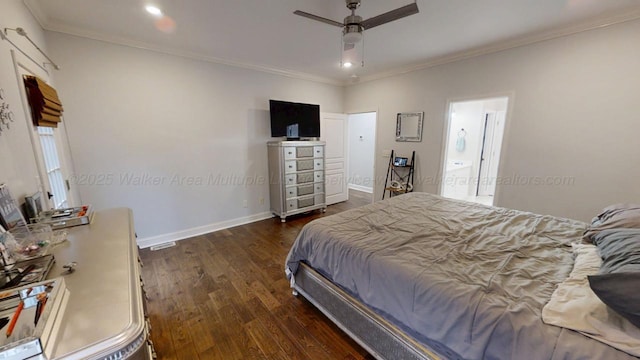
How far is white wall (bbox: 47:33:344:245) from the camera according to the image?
2.72 metres

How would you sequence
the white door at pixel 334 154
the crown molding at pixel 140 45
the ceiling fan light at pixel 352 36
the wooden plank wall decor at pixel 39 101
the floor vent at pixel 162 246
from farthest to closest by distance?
the white door at pixel 334 154
the floor vent at pixel 162 246
the crown molding at pixel 140 45
the ceiling fan light at pixel 352 36
the wooden plank wall decor at pixel 39 101

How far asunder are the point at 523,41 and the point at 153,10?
395cm

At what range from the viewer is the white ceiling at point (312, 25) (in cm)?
212

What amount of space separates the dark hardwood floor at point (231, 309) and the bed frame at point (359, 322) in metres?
0.12

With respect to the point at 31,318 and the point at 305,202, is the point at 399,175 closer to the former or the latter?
the point at 305,202

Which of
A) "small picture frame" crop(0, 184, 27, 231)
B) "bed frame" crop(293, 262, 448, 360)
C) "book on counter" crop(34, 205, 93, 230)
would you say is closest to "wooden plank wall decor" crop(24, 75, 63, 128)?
Result: "book on counter" crop(34, 205, 93, 230)

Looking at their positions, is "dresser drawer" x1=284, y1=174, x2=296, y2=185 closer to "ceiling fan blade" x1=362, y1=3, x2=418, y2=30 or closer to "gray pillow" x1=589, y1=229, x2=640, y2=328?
"ceiling fan blade" x1=362, y1=3, x2=418, y2=30

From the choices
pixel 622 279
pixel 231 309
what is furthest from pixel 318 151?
pixel 622 279

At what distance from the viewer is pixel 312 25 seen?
2504mm

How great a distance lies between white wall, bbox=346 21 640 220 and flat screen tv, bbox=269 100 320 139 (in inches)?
84.5

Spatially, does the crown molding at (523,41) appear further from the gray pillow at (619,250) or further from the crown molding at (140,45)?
the gray pillow at (619,250)

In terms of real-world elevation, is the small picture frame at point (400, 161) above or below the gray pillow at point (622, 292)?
above

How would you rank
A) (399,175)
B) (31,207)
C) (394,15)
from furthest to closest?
1. (399,175)
2. (394,15)
3. (31,207)

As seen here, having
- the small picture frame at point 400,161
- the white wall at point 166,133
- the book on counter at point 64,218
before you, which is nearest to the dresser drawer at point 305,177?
the white wall at point 166,133
